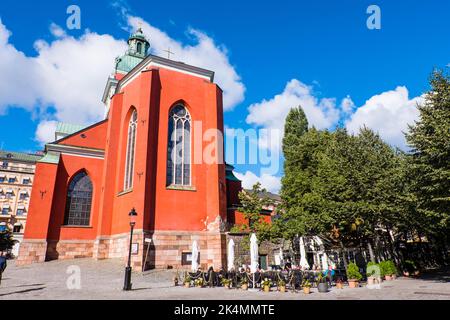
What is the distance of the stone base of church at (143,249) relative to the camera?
19.8 m

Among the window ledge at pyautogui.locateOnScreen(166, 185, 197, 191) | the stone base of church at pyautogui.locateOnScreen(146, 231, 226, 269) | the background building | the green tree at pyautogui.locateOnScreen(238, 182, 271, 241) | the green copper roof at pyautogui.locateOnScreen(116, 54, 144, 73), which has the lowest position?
the stone base of church at pyautogui.locateOnScreen(146, 231, 226, 269)

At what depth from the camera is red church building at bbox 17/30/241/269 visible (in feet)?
70.0

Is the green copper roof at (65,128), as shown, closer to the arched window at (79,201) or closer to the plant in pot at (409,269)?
the arched window at (79,201)

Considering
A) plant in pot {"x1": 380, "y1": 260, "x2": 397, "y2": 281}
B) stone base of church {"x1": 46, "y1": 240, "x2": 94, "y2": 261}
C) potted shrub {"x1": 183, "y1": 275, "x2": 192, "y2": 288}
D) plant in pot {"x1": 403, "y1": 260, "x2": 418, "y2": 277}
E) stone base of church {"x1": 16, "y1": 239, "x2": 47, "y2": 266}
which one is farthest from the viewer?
stone base of church {"x1": 46, "y1": 240, "x2": 94, "y2": 261}

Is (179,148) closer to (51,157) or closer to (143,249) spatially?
(143,249)

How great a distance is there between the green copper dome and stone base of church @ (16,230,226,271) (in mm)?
22817

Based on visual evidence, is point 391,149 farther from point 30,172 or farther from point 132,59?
point 30,172

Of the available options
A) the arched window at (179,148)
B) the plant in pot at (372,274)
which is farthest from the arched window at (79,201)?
the plant in pot at (372,274)

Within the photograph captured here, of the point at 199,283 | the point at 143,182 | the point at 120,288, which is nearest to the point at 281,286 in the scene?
the point at 199,283

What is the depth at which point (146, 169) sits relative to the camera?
21375mm

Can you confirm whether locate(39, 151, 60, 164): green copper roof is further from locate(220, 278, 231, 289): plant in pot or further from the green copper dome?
locate(220, 278, 231, 289): plant in pot

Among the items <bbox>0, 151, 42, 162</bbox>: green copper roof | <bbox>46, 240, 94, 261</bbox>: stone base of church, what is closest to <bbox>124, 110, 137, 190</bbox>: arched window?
<bbox>46, 240, 94, 261</bbox>: stone base of church
